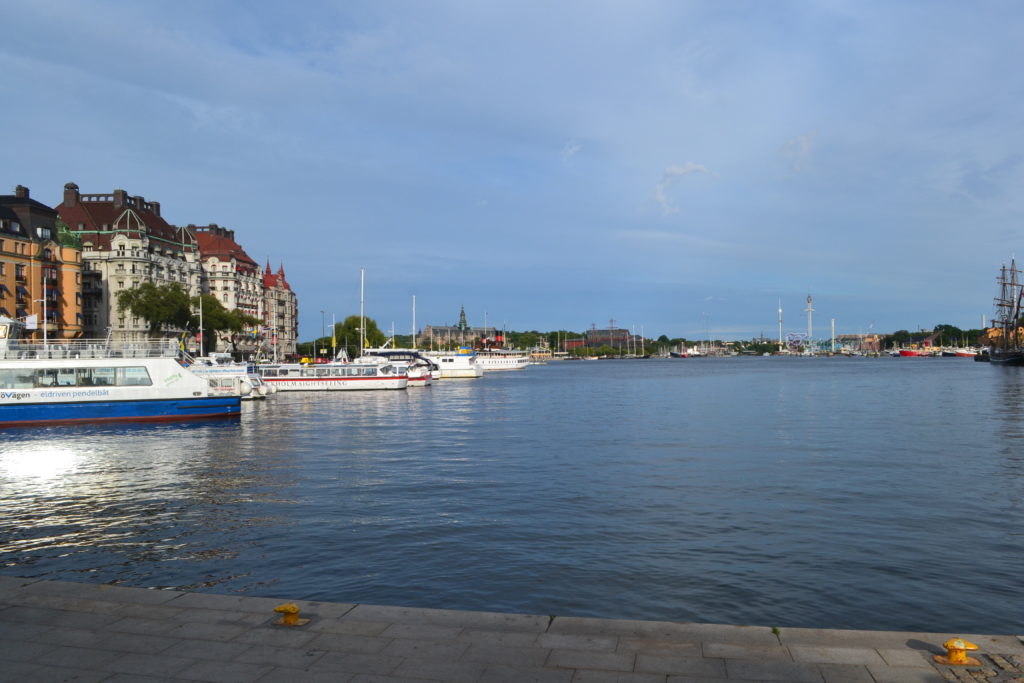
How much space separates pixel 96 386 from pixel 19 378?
450 centimetres

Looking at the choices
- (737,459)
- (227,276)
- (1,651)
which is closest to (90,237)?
(227,276)

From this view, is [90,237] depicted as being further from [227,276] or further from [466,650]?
[466,650]

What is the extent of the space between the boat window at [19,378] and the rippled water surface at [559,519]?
4873 mm

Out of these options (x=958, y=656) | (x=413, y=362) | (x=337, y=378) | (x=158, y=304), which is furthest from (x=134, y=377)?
(x=413, y=362)

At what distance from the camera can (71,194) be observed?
5290 inches

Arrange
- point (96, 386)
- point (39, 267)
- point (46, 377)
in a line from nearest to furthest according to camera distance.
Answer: point (46, 377), point (96, 386), point (39, 267)

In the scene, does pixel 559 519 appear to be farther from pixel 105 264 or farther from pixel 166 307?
pixel 105 264

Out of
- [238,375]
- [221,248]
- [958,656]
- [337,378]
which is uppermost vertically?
[221,248]

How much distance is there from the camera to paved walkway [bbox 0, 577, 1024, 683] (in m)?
8.53

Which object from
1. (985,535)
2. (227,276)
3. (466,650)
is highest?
(227,276)

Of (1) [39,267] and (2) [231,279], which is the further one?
(2) [231,279]

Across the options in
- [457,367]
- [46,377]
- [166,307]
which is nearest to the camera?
[46,377]

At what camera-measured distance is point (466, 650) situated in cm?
927

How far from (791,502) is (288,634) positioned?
59.9ft
